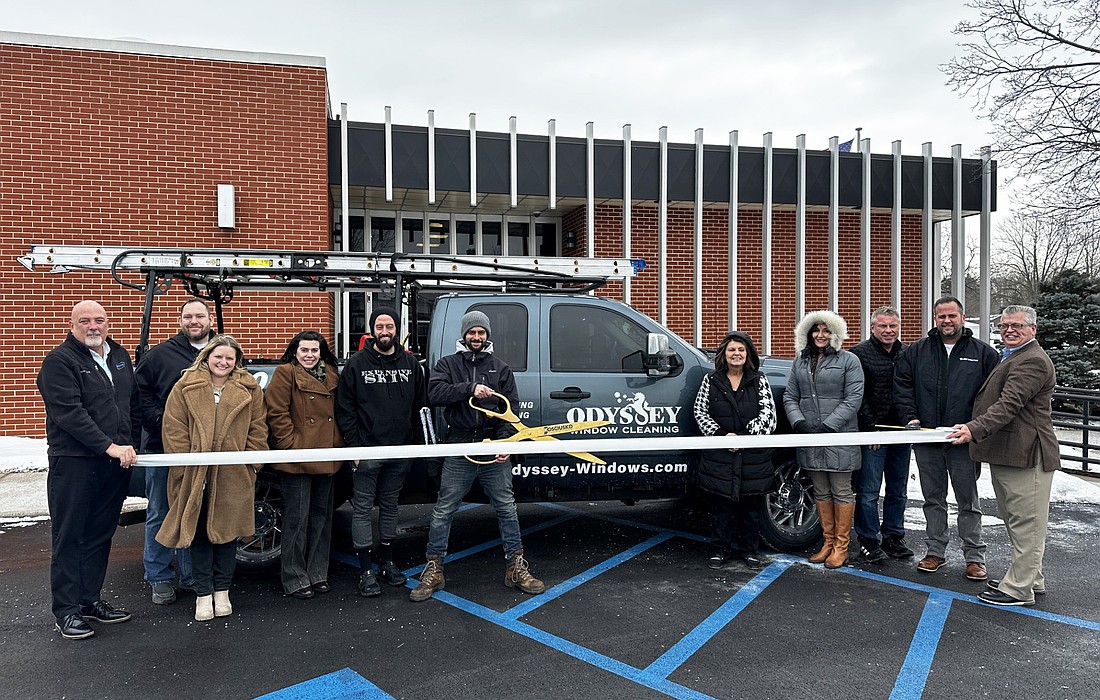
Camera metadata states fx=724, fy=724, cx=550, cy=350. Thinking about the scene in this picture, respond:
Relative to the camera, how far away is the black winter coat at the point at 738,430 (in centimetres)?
505

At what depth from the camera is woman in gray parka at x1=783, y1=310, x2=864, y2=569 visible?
5133 mm

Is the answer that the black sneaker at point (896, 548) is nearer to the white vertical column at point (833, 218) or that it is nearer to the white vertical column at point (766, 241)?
the white vertical column at point (766, 241)

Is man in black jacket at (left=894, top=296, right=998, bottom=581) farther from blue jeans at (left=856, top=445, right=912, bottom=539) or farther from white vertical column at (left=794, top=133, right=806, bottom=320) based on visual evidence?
white vertical column at (left=794, top=133, right=806, bottom=320)

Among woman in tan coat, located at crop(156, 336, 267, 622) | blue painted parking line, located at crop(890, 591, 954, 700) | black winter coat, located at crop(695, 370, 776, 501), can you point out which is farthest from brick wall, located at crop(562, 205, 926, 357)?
woman in tan coat, located at crop(156, 336, 267, 622)

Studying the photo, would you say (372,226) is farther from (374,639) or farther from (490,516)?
(374,639)

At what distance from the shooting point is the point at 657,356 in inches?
205

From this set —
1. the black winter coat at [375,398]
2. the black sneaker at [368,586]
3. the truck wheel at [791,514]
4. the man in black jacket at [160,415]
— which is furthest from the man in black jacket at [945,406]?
the man in black jacket at [160,415]

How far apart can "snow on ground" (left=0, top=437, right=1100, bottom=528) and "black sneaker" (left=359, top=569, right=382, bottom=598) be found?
3769 millimetres

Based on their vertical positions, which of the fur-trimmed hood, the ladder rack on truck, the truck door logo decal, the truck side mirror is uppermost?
the ladder rack on truck

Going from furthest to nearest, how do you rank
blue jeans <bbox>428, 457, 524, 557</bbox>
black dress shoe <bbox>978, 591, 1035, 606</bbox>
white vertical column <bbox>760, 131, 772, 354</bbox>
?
white vertical column <bbox>760, 131, 772, 354</bbox>, blue jeans <bbox>428, 457, 524, 557</bbox>, black dress shoe <bbox>978, 591, 1035, 606</bbox>

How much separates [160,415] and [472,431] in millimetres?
2011

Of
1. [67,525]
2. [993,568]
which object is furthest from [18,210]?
[993,568]

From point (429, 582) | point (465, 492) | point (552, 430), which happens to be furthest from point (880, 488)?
point (429, 582)

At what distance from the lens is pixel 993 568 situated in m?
5.31
